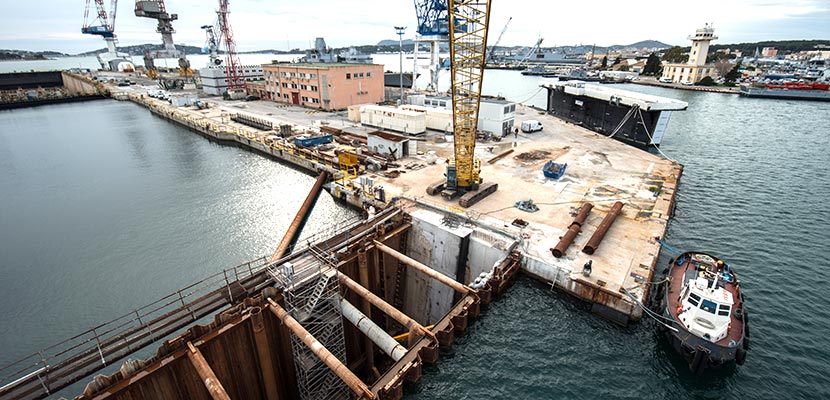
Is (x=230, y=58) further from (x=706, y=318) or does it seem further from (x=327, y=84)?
(x=706, y=318)

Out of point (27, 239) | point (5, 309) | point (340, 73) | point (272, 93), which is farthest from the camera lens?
point (272, 93)

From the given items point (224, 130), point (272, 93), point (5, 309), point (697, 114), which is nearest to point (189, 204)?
point (5, 309)

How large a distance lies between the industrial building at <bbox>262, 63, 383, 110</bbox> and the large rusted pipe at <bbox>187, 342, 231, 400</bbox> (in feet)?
232

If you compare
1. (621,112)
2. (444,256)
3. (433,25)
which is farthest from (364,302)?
(433,25)

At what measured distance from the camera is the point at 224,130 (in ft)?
213

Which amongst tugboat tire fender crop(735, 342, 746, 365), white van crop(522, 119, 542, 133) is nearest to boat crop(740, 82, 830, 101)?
white van crop(522, 119, 542, 133)

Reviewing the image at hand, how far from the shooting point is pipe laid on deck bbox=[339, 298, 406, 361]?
1641 cm

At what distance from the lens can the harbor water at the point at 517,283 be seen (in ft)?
58.4

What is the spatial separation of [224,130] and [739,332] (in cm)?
7321

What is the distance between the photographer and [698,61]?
479ft

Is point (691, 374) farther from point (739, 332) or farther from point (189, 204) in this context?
point (189, 204)

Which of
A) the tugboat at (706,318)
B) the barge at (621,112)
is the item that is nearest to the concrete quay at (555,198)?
the tugboat at (706,318)

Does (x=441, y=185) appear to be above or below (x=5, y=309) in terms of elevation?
above

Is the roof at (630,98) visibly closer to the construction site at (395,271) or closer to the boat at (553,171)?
the construction site at (395,271)
